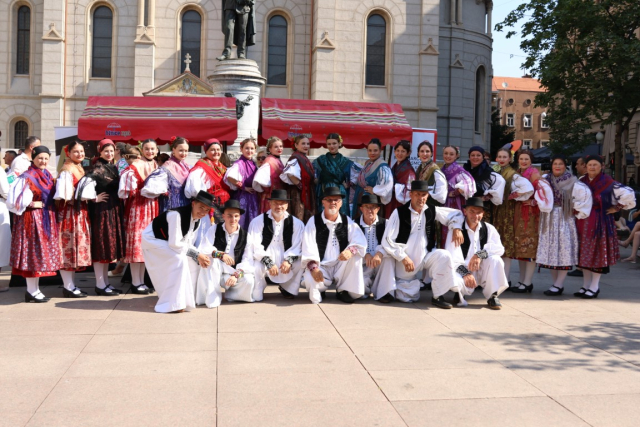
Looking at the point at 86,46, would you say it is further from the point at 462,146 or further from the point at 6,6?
the point at 462,146

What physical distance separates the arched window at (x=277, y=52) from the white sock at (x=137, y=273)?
2169 centimetres

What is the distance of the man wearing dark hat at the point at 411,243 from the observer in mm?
7977

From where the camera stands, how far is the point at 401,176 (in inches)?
366

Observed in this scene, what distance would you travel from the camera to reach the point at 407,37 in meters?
28.8

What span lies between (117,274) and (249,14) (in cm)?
821

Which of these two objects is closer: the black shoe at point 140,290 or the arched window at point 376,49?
the black shoe at point 140,290

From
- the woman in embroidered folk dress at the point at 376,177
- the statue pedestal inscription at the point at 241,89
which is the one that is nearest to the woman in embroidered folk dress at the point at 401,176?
the woman in embroidered folk dress at the point at 376,177

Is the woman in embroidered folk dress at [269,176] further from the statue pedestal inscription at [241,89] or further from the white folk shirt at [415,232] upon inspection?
the statue pedestal inscription at [241,89]

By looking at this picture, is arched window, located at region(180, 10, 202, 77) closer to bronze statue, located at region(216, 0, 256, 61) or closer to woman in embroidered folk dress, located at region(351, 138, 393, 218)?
bronze statue, located at region(216, 0, 256, 61)

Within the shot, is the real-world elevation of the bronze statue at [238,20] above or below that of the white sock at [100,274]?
above

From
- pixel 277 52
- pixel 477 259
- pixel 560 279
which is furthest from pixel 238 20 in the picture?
pixel 277 52

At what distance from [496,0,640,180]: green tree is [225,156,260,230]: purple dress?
1719 cm

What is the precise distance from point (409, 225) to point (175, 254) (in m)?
2.83

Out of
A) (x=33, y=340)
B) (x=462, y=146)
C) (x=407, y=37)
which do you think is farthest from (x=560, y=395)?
(x=462, y=146)
